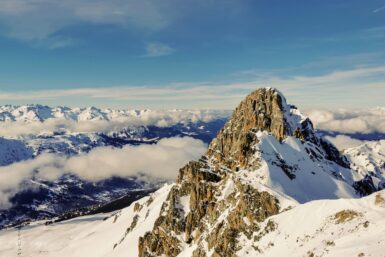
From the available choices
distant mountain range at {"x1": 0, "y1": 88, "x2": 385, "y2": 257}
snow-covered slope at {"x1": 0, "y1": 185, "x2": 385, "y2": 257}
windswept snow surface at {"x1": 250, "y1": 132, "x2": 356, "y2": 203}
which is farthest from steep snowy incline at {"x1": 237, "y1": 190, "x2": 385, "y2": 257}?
windswept snow surface at {"x1": 250, "y1": 132, "x2": 356, "y2": 203}

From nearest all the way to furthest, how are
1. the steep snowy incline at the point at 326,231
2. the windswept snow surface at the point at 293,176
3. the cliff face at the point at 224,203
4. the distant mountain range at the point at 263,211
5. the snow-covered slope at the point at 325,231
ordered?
the steep snowy incline at the point at 326,231, the snow-covered slope at the point at 325,231, the distant mountain range at the point at 263,211, the cliff face at the point at 224,203, the windswept snow surface at the point at 293,176

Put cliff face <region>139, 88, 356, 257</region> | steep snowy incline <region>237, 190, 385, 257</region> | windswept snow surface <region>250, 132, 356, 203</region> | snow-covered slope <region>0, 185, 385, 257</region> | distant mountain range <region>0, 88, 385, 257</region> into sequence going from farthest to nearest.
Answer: windswept snow surface <region>250, 132, 356, 203</region>, cliff face <region>139, 88, 356, 257</region>, distant mountain range <region>0, 88, 385, 257</region>, snow-covered slope <region>0, 185, 385, 257</region>, steep snowy incline <region>237, 190, 385, 257</region>

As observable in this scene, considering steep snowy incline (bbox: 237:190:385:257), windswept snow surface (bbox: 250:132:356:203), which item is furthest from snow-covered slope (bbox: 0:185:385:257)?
windswept snow surface (bbox: 250:132:356:203)

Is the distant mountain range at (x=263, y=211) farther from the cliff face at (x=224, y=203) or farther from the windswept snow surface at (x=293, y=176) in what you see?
the cliff face at (x=224, y=203)

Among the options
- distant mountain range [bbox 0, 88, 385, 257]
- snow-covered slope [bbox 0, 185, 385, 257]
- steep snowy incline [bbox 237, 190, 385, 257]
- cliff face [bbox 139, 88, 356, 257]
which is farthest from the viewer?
cliff face [bbox 139, 88, 356, 257]

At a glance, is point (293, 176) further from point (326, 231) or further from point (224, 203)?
point (326, 231)

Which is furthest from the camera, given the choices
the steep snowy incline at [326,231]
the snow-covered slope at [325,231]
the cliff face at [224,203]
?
the cliff face at [224,203]

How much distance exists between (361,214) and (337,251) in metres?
18.4

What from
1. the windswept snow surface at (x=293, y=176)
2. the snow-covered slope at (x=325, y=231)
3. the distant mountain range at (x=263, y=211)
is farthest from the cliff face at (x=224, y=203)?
the snow-covered slope at (x=325, y=231)

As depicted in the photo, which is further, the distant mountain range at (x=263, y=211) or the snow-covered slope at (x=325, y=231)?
the distant mountain range at (x=263, y=211)

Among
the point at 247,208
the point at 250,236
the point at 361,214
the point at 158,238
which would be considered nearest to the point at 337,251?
the point at 361,214

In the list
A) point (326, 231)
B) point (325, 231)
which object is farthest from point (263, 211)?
point (326, 231)

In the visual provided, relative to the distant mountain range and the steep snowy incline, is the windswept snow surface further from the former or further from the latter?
the steep snowy incline

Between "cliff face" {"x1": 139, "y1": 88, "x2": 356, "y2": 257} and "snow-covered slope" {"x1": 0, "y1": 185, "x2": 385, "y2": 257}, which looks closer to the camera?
"snow-covered slope" {"x1": 0, "y1": 185, "x2": 385, "y2": 257}
